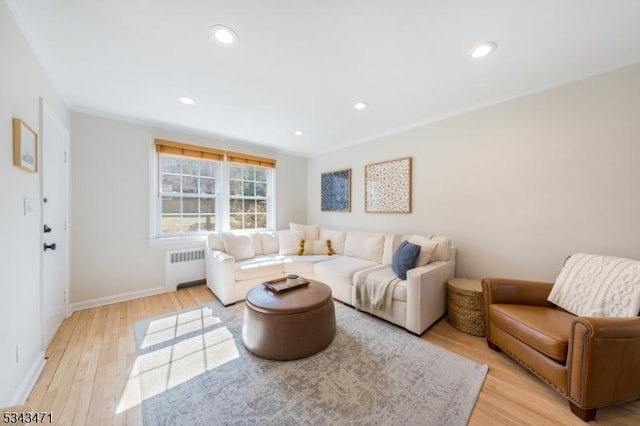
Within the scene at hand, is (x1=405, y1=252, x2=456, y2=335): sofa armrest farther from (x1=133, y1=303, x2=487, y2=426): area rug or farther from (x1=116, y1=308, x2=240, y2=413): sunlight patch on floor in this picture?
(x1=116, y1=308, x2=240, y2=413): sunlight patch on floor

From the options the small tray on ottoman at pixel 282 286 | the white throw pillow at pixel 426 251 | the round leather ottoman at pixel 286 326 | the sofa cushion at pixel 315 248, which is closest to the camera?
the round leather ottoman at pixel 286 326

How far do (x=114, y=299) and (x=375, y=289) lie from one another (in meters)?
3.35

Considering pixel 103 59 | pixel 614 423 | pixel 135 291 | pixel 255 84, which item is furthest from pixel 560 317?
pixel 135 291

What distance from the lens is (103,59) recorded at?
187 centimetres

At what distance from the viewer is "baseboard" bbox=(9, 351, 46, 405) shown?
1.42 metres

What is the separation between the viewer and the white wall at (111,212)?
2764 millimetres

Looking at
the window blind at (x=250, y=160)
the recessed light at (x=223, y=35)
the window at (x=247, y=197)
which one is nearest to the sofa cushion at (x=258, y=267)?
the window at (x=247, y=197)

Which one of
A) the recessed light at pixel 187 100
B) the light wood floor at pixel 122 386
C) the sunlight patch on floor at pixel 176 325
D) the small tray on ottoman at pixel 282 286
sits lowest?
the light wood floor at pixel 122 386

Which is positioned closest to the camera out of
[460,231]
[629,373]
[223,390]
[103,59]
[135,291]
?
[629,373]

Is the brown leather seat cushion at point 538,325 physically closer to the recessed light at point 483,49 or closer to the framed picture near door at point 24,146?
the recessed light at point 483,49

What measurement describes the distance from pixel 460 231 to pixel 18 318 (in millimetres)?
3997

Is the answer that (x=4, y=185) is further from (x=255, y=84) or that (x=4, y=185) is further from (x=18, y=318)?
(x=255, y=84)

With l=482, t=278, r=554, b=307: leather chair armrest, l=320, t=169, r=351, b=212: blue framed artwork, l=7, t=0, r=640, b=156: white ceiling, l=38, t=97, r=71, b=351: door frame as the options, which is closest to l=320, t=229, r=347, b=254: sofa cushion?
l=320, t=169, r=351, b=212: blue framed artwork

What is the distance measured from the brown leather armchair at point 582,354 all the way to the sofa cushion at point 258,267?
2.61 m
